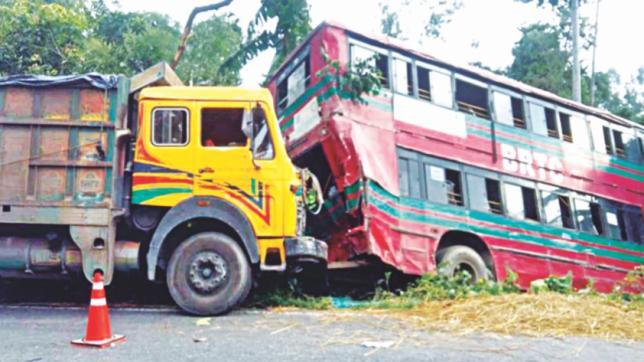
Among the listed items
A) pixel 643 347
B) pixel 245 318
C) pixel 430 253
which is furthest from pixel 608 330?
pixel 245 318

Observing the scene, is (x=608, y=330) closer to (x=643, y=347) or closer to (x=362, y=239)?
(x=643, y=347)

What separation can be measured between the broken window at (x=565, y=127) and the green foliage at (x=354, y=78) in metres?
4.47

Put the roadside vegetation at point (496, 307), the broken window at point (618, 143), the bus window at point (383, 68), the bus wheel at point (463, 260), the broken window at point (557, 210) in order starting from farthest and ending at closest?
the broken window at point (618, 143), the broken window at point (557, 210), the bus window at point (383, 68), the bus wheel at point (463, 260), the roadside vegetation at point (496, 307)

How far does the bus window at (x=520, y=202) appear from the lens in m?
9.34

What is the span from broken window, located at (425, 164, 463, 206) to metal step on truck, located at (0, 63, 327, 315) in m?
2.87

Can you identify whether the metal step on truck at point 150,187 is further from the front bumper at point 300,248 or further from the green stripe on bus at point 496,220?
the green stripe on bus at point 496,220

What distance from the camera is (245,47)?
11.9 meters

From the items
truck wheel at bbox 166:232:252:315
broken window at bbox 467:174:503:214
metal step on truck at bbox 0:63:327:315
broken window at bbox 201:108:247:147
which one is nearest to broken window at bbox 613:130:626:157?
broken window at bbox 467:174:503:214

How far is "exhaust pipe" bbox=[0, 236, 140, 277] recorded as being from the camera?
5.94 metres

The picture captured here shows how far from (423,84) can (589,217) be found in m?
4.40

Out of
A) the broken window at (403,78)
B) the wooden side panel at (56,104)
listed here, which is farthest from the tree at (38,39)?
the broken window at (403,78)

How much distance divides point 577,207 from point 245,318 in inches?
284

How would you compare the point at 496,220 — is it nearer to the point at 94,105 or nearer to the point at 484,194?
the point at 484,194

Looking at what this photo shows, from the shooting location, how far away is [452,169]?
29.1 ft
